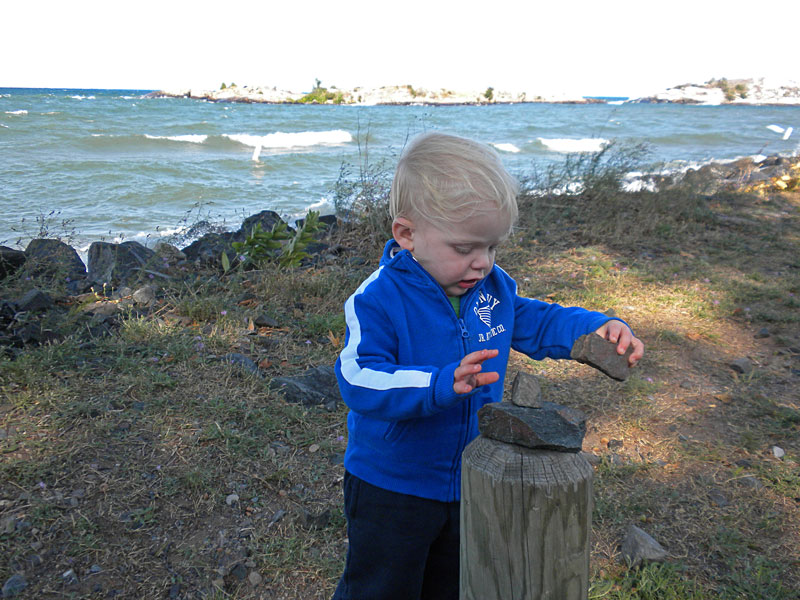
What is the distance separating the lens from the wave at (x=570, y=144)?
22.7m

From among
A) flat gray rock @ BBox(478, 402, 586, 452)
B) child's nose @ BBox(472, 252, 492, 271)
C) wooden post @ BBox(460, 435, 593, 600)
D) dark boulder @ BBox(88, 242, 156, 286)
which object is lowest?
dark boulder @ BBox(88, 242, 156, 286)

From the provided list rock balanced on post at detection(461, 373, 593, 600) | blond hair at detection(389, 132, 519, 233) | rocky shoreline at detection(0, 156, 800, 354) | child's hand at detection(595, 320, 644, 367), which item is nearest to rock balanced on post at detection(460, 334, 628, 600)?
rock balanced on post at detection(461, 373, 593, 600)

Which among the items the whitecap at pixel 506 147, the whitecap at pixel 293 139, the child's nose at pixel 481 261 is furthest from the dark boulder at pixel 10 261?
the whitecap at pixel 506 147

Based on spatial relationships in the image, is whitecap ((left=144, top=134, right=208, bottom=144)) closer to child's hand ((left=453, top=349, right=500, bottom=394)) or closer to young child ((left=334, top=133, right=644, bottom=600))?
young child ((left=334, top=133, right=644, bottom=600))

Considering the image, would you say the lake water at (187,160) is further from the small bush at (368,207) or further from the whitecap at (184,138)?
the small bush at (368,207)

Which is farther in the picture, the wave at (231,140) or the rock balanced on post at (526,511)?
→ the wave at (231,140)

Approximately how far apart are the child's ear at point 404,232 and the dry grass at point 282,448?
1517mm

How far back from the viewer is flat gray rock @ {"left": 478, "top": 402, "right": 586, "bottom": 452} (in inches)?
52.2

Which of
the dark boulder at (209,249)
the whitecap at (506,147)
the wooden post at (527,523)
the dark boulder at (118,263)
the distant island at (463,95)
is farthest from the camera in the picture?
the distant island at (463,95)

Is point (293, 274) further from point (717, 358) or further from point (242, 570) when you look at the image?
point (717, 358)

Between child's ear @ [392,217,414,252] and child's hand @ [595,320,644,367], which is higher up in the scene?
child's ear @ [392,217,414,252]

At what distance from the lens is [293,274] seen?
16.7 feet

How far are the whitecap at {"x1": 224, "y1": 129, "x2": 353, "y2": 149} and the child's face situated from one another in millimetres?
18198

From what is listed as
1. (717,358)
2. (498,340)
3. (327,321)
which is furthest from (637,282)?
(498,340)
